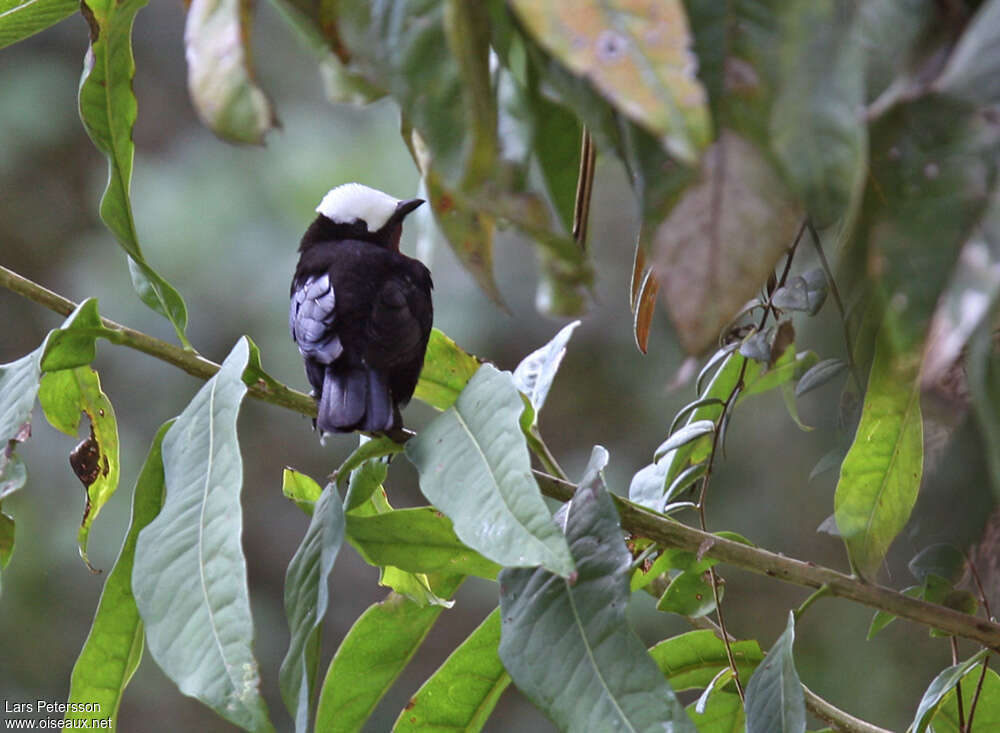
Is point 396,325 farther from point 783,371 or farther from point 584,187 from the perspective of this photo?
point 584,187

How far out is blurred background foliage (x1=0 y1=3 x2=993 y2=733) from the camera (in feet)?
17.5

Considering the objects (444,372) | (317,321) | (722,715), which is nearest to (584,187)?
(444,372)

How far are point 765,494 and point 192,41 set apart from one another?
507 cm

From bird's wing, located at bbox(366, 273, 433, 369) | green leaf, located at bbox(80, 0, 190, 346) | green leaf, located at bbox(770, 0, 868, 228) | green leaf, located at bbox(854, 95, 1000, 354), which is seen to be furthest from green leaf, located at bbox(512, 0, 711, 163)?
bird's wing, located at bbox(366, 273, 433, 369)

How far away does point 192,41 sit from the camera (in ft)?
2.37

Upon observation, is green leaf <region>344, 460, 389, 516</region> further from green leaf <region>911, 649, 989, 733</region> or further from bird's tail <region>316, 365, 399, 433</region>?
green leaf <region>911, 649, 989, 733</region>

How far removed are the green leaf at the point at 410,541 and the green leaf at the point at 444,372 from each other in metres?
0.28

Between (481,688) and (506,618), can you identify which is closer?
(506,618)

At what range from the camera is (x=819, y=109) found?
0.64m

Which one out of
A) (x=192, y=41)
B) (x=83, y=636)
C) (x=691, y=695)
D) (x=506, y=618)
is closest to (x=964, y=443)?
(x=506, y=618)

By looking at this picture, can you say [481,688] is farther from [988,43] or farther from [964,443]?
[988,43]

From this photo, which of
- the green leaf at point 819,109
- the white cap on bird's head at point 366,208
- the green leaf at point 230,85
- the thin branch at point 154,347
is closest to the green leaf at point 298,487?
the thin branch at point 154,347

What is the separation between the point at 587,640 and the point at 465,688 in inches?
14.2

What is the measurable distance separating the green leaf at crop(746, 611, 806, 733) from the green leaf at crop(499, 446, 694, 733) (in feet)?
0.60
